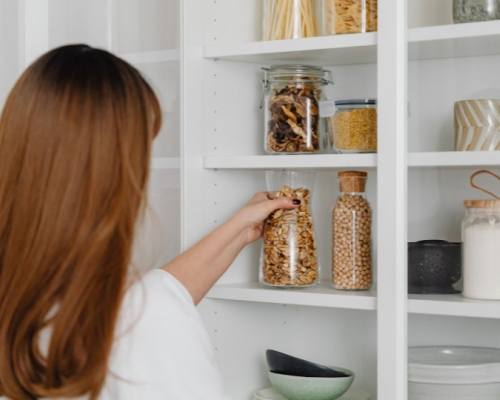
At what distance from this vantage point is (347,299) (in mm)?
1590

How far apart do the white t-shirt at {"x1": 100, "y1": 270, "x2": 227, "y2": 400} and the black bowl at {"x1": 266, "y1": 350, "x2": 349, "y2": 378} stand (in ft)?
2.67

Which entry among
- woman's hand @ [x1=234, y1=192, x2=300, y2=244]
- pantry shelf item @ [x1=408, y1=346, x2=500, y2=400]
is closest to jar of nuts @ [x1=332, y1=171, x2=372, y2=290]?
woman's hand @ [x1=234, y1=192, x2=300, y2=244]

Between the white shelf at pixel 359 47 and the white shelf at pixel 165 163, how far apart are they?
0.82 ft

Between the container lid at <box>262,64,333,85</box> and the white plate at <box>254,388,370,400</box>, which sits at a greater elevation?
the container lid at <box>262,64,333,85</box>

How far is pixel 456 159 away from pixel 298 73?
1.46ft

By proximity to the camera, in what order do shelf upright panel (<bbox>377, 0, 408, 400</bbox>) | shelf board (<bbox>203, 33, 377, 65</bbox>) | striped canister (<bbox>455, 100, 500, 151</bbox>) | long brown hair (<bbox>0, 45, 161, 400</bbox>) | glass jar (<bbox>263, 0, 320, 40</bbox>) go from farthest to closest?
1. glass jar (<bbox>263, 0, 320, 40</bbox>)
2. shelf board (<bbox>203, 33, 377, 65</bbox>)
3. shelf upright panel (<bbox>377, 0, 408, 400</bbox>)
4. striped canister (<bbox>455, 100, 500, 151</bbox>)
5. long brown hair (<bbox>0, 45, 161, 400</bbox>)

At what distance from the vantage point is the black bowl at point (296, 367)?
175 cm

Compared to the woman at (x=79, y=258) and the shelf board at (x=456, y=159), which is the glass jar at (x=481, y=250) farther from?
the woman at (x=79, y=258)

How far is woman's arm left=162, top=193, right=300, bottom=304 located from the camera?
57.7 inches

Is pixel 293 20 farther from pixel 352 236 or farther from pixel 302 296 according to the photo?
pixel 302 296

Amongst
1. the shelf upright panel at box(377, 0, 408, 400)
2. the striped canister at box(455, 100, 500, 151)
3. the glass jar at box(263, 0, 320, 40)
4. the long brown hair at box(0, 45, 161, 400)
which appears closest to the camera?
the long brown hair at box(0, 45, 161, 400)

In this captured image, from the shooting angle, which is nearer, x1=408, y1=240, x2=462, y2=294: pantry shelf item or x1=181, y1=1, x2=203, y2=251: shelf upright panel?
x1=408, y1=240, x2=462, y2=294: pantry shelf item

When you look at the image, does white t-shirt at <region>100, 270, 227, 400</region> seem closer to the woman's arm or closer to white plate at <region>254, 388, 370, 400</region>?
the woman's arm

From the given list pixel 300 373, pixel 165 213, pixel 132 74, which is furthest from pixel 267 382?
pixel 132 74
